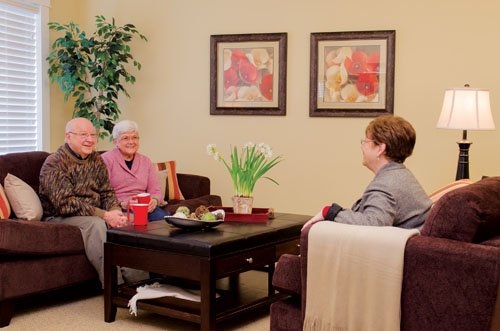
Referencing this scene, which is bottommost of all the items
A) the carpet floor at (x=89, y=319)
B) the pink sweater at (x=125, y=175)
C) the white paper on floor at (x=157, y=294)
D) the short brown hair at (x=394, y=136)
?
the carpet floor at (x=89, y=319)

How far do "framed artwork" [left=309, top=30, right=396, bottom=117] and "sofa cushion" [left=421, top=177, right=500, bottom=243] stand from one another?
2.60m

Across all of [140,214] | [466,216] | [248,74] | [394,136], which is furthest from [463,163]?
[140,214]

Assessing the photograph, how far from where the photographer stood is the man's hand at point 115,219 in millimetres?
4160

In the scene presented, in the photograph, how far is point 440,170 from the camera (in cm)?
493

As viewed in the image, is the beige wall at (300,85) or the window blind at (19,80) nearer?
the beige wall at (300,85)

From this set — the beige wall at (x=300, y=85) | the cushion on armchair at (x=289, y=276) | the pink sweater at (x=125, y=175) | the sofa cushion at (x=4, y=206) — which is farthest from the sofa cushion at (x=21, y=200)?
the cushion on armchair at (x=289, y=276)

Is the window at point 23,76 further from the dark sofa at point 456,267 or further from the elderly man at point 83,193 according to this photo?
the dark sofa at point 456,267

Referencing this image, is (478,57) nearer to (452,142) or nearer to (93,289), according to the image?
(452,142)

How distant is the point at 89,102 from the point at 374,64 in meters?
2.43

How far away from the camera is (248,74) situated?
18.0ft

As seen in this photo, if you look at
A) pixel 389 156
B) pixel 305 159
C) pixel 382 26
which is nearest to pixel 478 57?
pixel 382 26

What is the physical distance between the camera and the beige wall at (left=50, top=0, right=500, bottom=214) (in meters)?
4.83

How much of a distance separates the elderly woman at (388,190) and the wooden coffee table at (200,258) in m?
0.70

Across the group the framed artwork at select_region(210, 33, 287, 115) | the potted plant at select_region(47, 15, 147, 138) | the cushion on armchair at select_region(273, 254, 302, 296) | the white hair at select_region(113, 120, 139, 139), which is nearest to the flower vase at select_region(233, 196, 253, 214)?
the white hair at select_region(113, 120, 139, 139)
